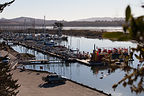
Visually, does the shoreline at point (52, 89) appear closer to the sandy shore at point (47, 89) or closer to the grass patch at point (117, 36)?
the sandy shore at point (47, 89)

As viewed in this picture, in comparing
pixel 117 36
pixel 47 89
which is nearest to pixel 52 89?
pixel 47 89

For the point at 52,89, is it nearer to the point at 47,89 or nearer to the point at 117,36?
the point at 47,89

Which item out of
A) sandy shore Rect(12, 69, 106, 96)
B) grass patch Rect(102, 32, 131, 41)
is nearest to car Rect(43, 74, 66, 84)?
sandy shore Rect(12, 69, 106, 96)

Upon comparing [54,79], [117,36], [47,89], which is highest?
[117,36]

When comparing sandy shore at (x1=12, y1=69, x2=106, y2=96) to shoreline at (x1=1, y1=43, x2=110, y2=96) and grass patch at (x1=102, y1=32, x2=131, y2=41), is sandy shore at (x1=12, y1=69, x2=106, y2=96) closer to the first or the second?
shoreline at (x1=1, y1=43, x2=110, y2=96)

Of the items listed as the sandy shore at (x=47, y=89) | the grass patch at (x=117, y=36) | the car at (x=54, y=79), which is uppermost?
the grass patch at (x=117, y=36)

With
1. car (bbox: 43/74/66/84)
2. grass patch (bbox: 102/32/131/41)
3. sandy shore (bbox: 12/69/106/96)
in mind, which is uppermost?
grass patch (bbox: 102/32/131/41)

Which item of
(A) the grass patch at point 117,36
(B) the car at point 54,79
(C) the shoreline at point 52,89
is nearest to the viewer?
(A) the grass patch at point 117,36

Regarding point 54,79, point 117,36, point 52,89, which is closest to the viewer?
point 117,36

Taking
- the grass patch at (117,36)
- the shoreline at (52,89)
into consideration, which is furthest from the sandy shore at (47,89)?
the grass patch at (117,36)

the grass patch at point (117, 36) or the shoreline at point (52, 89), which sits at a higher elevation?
the grass patch at point (117, 36)

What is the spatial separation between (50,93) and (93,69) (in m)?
14.9

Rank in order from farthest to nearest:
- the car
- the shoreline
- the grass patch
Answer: the car < the shoreline < the grass patch

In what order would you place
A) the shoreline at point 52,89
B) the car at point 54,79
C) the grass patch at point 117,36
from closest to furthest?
the grass patch at point 117,36
the shoreline at point 52,89
the car at point 54,79
